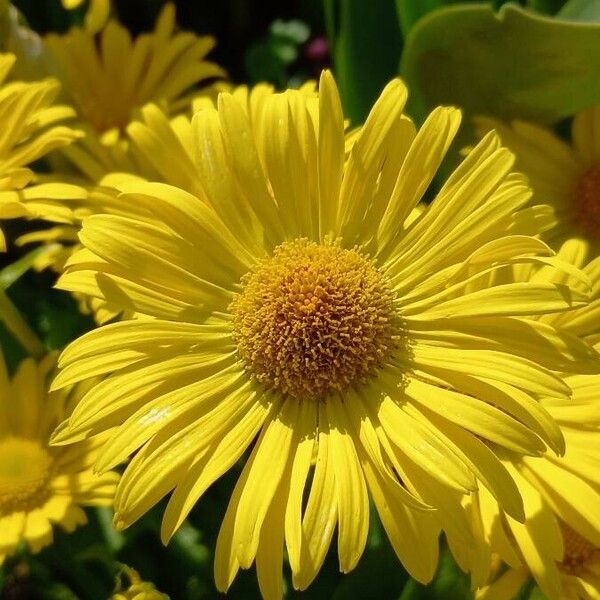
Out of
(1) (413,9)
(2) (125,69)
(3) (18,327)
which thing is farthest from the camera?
(2) (125,69)

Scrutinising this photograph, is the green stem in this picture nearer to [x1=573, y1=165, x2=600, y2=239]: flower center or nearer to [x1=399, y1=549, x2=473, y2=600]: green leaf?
[x1=399, y1=549, x2=473, y2=600]: green leaf

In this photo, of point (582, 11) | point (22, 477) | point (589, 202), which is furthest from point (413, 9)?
point (22, 477)

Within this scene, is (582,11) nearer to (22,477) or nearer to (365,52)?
(365,52)

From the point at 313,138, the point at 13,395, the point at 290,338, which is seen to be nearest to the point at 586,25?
the point at 313,138

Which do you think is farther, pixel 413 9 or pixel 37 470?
pixel 413 9

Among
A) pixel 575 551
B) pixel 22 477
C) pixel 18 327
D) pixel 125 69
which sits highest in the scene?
pixel 125 69

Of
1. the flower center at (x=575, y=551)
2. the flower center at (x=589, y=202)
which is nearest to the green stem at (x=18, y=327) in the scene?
the flower center at (x=575, y=551)

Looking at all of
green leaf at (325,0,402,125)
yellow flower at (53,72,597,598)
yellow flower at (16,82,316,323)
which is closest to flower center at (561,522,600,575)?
yellow flower at (53,72,597,598)
